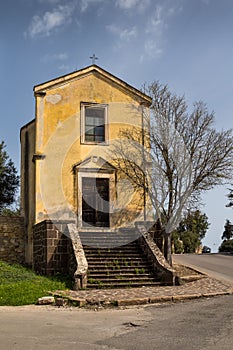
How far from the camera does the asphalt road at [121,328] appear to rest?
697 centimetres

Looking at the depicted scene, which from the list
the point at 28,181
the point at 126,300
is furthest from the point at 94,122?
the point at 126,300

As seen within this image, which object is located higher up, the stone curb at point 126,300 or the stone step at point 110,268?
the stone step at point 110,268

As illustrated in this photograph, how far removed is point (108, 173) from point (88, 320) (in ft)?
35.6

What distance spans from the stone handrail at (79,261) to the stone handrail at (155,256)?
2.54m

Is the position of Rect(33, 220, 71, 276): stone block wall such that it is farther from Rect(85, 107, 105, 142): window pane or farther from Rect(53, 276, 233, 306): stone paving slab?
Rect(85, 107, 105, 142): window pane

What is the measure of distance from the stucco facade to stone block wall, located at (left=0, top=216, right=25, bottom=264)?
36cm

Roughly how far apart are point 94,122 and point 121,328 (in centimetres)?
1295

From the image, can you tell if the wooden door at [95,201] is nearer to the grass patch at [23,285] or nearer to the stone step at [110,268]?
the stone step at [110,268]

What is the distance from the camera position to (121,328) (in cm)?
842

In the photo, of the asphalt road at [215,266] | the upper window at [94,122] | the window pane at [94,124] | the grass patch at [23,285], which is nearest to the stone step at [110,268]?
the grass patch at [23,285]

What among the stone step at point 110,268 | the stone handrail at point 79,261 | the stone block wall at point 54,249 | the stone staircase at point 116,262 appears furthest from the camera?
the stone block wall at point 54,249

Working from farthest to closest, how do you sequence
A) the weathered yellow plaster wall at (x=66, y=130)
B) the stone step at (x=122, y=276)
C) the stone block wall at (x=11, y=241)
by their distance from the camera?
the stone block wall at (x=11, y=241)
the weathered yellow plaster wall at (x=66, y=130)
the stone step at (x=122, y=276)

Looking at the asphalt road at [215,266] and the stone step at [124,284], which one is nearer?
the stone step at [124,284]

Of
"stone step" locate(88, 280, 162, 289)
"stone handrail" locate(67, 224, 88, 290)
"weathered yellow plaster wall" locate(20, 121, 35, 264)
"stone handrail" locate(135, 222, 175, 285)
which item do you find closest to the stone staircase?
"stone step" locate(88, 280, 162, 289)
